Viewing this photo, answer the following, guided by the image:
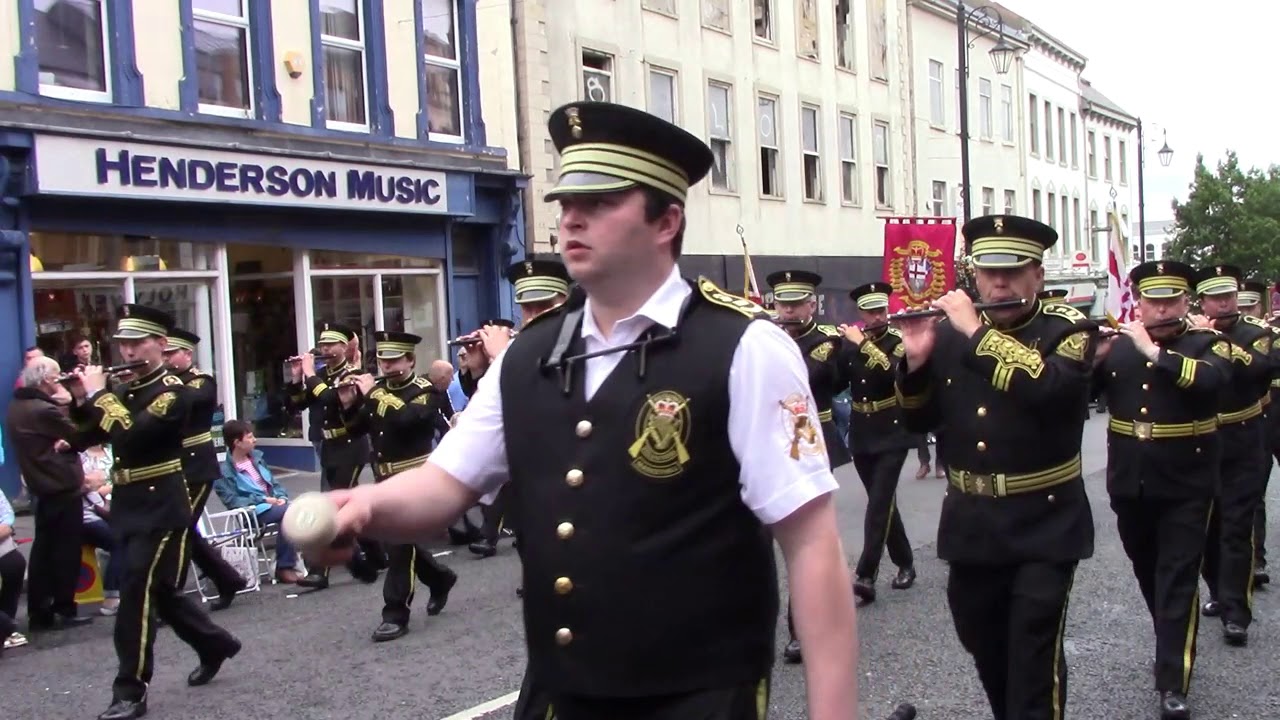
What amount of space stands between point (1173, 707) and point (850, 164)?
24784 mm

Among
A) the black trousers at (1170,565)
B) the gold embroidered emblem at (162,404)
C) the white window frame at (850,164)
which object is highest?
the white window frame at (850,164)

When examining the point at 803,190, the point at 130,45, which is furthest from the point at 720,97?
the point at 130,45

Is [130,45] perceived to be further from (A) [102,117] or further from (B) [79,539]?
(B) [79,539]

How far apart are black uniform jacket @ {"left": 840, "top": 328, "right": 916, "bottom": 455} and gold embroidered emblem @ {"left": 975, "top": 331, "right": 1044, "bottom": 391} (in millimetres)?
3749

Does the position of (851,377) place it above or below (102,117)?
below

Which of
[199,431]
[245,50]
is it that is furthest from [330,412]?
[245,50]

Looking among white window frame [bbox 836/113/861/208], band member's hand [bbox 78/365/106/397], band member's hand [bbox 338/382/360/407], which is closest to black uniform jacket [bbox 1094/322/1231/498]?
band member's hand [bbox 78/365/106/397]

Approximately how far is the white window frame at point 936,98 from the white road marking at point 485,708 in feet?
95.6

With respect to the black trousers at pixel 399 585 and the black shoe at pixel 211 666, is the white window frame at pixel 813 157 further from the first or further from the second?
the black shoe at pixel 211 666

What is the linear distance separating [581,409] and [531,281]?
5.64 metres

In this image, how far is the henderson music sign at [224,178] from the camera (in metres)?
13.5

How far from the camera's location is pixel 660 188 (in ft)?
9.12

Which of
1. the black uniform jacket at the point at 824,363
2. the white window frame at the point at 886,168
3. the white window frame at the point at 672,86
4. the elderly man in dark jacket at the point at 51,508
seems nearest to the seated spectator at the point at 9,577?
the elderly man in dark jacket at the point at 51,508


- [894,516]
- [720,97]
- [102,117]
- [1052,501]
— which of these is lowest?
[894,516]
